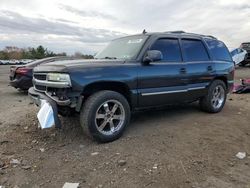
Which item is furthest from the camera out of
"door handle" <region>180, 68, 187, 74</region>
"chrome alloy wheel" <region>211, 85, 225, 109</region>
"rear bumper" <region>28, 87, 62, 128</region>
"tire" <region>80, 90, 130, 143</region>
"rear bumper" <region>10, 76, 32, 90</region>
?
"rear bumper" <region>10, 76, 32, 90</region>

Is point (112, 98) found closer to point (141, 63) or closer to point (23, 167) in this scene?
point (141, 63)

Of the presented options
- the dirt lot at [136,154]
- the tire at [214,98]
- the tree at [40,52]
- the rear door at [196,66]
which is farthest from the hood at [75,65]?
the tree at [40,52]

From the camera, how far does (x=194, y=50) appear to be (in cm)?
720

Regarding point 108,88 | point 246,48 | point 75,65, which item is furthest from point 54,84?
point 246,48

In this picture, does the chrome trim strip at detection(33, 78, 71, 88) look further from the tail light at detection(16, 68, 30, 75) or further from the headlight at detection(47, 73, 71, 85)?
the tail light at detection(16, 68, 30, 75)

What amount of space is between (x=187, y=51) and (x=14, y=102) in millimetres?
5723

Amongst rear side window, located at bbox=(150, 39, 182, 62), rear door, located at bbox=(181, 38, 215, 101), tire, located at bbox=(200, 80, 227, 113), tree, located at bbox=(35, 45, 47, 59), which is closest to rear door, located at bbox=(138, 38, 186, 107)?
rear side window, located at bbox=(150, 39, 182, 62)

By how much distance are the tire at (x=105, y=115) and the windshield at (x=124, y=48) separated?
96cm

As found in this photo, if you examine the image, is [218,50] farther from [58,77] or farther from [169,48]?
[58,77]

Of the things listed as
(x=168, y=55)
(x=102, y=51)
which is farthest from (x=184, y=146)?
(x=102, y=51)

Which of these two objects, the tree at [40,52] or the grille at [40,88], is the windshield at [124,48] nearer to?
the grille at [40,88]

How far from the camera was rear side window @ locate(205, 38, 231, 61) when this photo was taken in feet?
25.3

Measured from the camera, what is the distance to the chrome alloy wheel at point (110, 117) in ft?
17.2

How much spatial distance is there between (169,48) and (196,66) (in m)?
0.85
